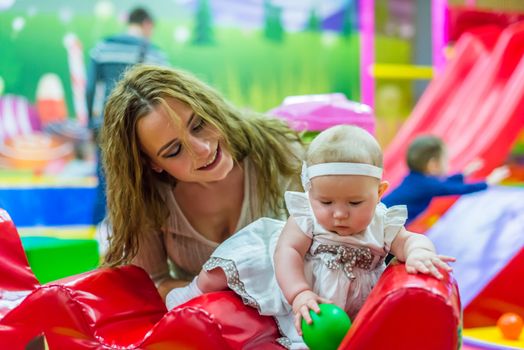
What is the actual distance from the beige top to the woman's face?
163 millimetres

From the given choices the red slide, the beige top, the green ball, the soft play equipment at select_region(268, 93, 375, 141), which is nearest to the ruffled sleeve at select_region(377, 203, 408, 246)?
the green ball

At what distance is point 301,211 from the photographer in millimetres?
1707

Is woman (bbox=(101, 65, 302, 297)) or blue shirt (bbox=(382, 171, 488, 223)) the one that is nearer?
woman (bbox=(101, 65, 302, 297))

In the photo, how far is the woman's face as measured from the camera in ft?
6.12

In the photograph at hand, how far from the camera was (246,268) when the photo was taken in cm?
175

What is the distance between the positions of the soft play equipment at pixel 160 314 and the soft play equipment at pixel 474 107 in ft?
9.75

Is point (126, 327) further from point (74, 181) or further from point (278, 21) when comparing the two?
point (278, 21)

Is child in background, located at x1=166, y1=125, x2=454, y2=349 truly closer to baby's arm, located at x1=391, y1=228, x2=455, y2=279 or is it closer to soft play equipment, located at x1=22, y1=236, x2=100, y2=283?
baby's arm, located at x1=391, y1=228, x2=455, y2=279

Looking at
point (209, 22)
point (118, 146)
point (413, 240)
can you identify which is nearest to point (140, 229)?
point (118, 146)

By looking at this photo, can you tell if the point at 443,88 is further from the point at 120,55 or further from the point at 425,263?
the point at 425,263

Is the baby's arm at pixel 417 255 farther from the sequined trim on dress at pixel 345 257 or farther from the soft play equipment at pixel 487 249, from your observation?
the soft play equipment at pixel 487 249

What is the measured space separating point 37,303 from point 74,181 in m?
4.45

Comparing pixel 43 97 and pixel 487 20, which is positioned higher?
pixel 487 20

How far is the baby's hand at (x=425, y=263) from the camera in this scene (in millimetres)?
1432
